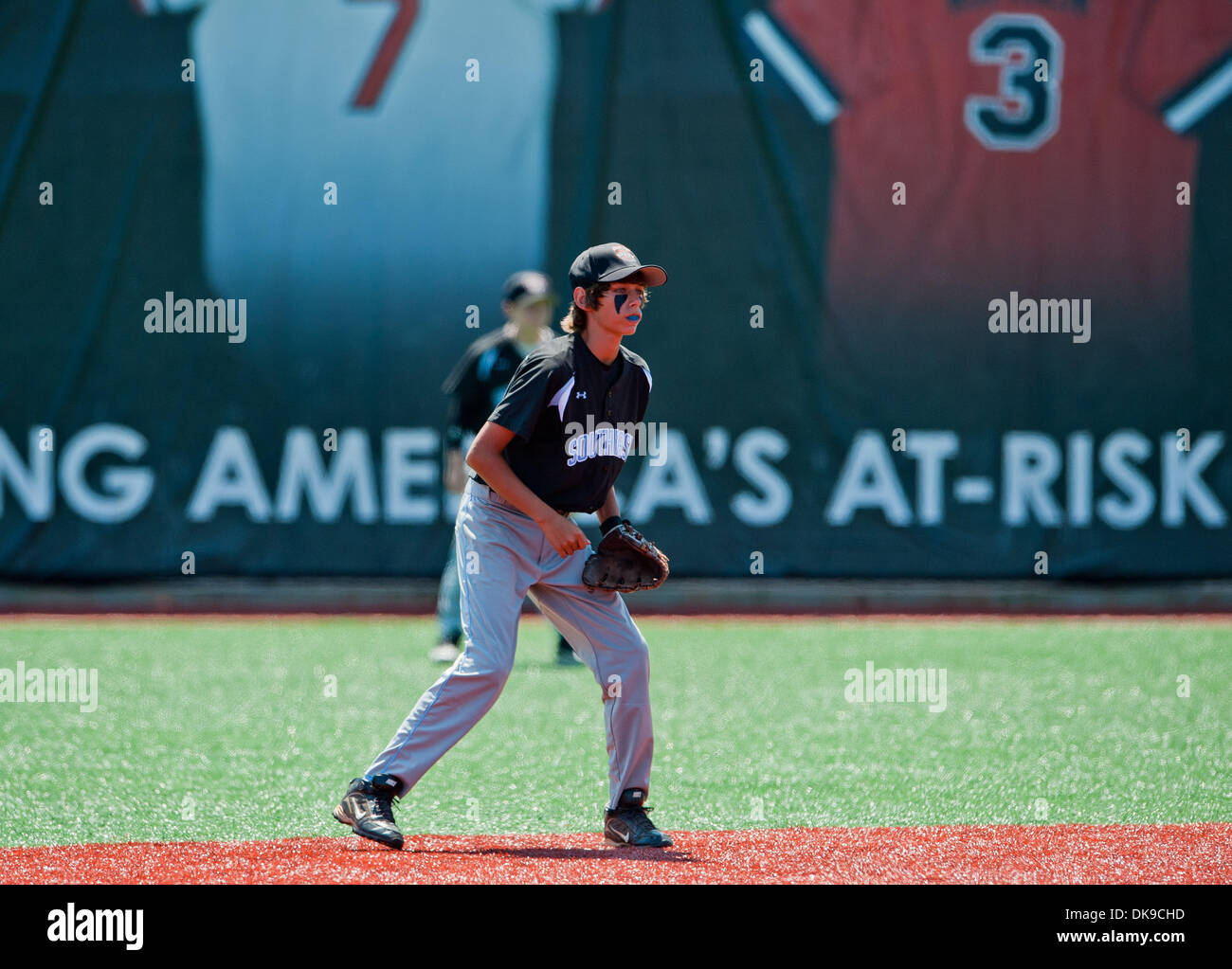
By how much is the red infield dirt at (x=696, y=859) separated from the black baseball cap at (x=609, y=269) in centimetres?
180

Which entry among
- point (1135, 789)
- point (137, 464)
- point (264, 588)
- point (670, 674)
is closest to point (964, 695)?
point (670, 674)

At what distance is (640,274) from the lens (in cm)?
506

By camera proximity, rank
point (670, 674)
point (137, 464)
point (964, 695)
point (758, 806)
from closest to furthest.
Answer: point (758, 806) → point (964, 695) → point (670, 674) → point (137, 464)

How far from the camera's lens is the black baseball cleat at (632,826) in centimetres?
505

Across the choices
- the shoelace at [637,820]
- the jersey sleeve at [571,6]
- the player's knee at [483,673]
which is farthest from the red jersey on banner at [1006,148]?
the player's knee at [483,673]

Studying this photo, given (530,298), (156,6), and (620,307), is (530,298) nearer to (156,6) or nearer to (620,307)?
(620,307)

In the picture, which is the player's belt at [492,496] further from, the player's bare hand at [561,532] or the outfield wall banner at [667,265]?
the outfield wall banner at [667,265]

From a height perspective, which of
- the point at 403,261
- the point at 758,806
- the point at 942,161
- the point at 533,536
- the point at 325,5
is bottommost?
the point at 758,806

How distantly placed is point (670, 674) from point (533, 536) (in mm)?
4485

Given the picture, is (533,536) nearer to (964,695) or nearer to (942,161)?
(964,695)

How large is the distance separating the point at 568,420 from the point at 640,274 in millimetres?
518

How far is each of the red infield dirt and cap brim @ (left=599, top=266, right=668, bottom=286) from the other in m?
1.80

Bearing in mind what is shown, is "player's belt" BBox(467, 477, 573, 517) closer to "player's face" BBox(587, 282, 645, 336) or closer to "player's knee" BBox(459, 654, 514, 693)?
"player's knee" BBox(459, 654, 514, 693)

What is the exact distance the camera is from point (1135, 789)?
6.22m
